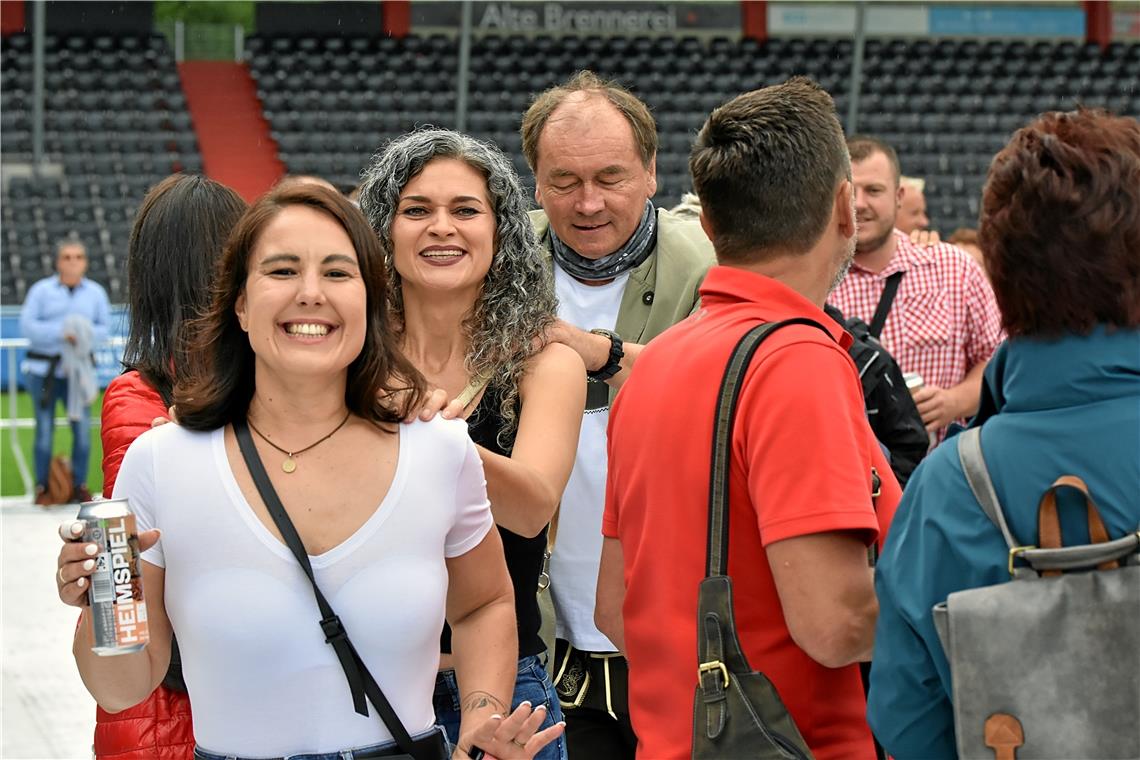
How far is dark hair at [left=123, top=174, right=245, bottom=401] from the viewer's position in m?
2.48

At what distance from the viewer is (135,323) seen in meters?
2.53

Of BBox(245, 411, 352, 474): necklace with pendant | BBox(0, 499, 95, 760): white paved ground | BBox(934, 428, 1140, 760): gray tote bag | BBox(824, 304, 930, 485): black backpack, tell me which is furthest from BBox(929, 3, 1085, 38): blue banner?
BBox(934, 428, 1140, 760): gray tote bag

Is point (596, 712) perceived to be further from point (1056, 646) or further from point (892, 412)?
point (1056, 646)

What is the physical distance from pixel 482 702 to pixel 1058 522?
88 centimetres

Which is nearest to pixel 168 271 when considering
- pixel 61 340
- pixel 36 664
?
pixel 36 664

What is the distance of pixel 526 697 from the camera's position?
2385mm

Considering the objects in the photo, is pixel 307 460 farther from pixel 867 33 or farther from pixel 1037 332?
pixel 867 33

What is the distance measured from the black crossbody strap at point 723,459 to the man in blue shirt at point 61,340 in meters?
9.05

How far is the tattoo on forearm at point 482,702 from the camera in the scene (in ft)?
6.70

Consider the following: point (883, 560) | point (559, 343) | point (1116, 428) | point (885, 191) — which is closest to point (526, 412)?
point (559, 343)

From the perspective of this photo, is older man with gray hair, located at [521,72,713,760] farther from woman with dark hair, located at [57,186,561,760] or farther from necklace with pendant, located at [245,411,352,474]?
necklace with pendant, located at [245,411,352,474]

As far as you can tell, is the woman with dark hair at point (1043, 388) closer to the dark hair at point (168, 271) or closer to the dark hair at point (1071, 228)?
the dark hair at point (1071, 228)

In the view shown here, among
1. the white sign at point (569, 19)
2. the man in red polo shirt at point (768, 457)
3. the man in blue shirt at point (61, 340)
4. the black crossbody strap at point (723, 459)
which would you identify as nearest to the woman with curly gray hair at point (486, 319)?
the man in red polo shirt at point (768, 457)

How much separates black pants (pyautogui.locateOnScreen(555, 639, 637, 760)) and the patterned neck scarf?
2.53 ft
